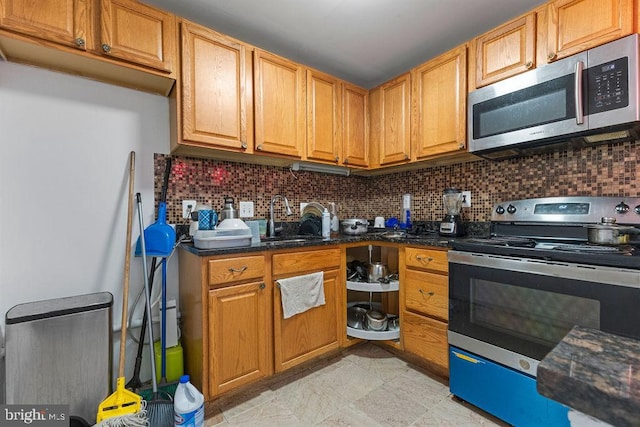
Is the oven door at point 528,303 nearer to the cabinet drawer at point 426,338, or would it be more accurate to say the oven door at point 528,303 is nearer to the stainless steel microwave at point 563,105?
the cabinet drawer at point 426,338

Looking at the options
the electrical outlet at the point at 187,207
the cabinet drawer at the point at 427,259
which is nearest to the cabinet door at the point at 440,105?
the cabinet drawer at the point at 427,259

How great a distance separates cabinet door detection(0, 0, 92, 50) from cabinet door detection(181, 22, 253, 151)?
0.44 metres

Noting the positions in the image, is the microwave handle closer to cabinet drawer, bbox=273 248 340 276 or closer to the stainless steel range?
the stainless steel range

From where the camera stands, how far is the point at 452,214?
2141 mm

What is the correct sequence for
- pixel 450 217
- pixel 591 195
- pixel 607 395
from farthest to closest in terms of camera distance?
pixel 450 217 → pixel 591 195 → pixel 607 395

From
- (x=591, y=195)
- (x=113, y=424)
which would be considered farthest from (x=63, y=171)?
(x=591, y=195)

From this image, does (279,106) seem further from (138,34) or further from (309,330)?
(309,330)

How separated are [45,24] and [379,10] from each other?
1.66m

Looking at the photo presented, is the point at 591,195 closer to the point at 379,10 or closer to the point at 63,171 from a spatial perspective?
the point at 379,10

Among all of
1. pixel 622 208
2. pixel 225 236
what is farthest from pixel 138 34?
pixel 622 208

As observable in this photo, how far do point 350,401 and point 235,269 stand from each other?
965mm

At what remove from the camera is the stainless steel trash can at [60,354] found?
1259 millimetres

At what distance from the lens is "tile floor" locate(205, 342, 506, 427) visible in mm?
1467

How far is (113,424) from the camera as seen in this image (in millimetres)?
1191
